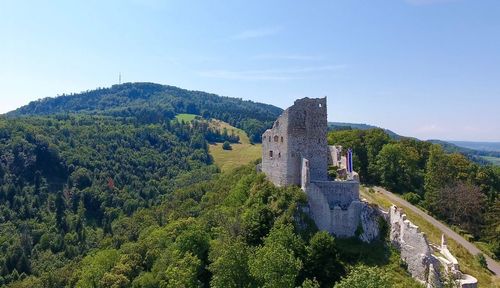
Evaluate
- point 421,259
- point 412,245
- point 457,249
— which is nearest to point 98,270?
point 412,245

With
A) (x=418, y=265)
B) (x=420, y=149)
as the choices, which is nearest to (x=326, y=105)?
(x=418, y=265)

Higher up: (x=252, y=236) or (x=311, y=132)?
(x=311, y=132)

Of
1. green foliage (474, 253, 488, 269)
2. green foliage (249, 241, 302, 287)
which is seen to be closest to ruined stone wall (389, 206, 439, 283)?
green foliage (249, 241, 302, 287)

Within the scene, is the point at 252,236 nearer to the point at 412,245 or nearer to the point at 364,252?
the point at 364,252

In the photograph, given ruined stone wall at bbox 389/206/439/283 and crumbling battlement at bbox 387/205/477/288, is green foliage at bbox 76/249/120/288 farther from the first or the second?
crumbling battlement at bbox 387/205/477/288

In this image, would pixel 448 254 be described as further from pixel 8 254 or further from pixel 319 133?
pixel 8 254

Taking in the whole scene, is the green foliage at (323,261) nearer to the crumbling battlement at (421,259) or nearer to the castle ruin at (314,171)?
the castle ruin at (314,171)
